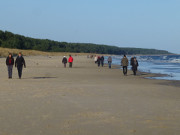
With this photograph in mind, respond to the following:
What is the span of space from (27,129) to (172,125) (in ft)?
9.48

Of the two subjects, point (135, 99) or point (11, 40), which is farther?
point (11, 40)

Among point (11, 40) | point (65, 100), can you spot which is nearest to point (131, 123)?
point (65, 100)

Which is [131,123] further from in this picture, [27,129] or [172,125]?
[27,129]

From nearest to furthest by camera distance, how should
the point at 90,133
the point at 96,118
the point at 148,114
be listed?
1. the point at 90,133
2. the point at 96,118
3. the point at 148,114

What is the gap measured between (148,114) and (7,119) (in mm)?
3225

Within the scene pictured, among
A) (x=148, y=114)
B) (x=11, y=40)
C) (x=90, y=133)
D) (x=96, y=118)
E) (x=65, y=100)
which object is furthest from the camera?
(x=11, y=40)

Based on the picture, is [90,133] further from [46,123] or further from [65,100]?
[65,100]

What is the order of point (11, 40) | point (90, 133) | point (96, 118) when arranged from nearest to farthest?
point (90, 133) < point (96, 118) < point (11, 40)

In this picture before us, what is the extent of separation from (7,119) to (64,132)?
5.41ft

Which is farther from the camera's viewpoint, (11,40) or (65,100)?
(11,40)

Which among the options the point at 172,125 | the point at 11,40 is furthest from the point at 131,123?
the point at 11,40

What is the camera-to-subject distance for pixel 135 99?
34.3ft

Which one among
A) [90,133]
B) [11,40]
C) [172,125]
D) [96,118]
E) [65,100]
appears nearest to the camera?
[90,133]

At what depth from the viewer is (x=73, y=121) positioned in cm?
708
